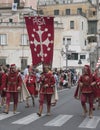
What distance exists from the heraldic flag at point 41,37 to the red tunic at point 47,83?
365 centimetres

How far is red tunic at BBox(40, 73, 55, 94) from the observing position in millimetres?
17453

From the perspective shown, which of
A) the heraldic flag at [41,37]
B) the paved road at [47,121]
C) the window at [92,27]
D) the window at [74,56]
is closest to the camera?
the paved road at [47,121]

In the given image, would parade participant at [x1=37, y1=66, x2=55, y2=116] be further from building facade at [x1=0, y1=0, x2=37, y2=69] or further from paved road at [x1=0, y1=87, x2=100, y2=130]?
building facade at [x1=0, y1=0, x2=37, y2=69]

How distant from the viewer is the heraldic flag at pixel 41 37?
2134 centimetres

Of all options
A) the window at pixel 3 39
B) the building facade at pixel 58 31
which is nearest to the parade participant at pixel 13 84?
the building facade at pixel 58 31

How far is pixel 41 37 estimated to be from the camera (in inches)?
864

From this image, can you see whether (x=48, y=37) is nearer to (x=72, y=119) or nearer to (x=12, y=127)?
(x=72, y=119)

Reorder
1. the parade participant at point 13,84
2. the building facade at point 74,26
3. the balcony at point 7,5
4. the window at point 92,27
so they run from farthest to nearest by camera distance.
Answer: the window at point 92,27 < the balcony at point 7,5 < the building facade at point 74,26 < the parade participant at point 13,84

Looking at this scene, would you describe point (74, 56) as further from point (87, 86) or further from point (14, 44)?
point (87, 86)

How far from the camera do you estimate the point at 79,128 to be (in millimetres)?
14125

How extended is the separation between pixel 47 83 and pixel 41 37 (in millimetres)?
4829

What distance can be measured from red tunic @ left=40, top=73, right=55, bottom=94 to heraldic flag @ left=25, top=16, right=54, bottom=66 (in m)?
3.65

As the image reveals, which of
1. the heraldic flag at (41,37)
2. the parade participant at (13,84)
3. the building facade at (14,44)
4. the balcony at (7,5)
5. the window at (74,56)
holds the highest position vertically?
the balcony at (7,5)

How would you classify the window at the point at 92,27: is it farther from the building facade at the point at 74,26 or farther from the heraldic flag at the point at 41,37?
the heraldic flag at the point at 41,37
